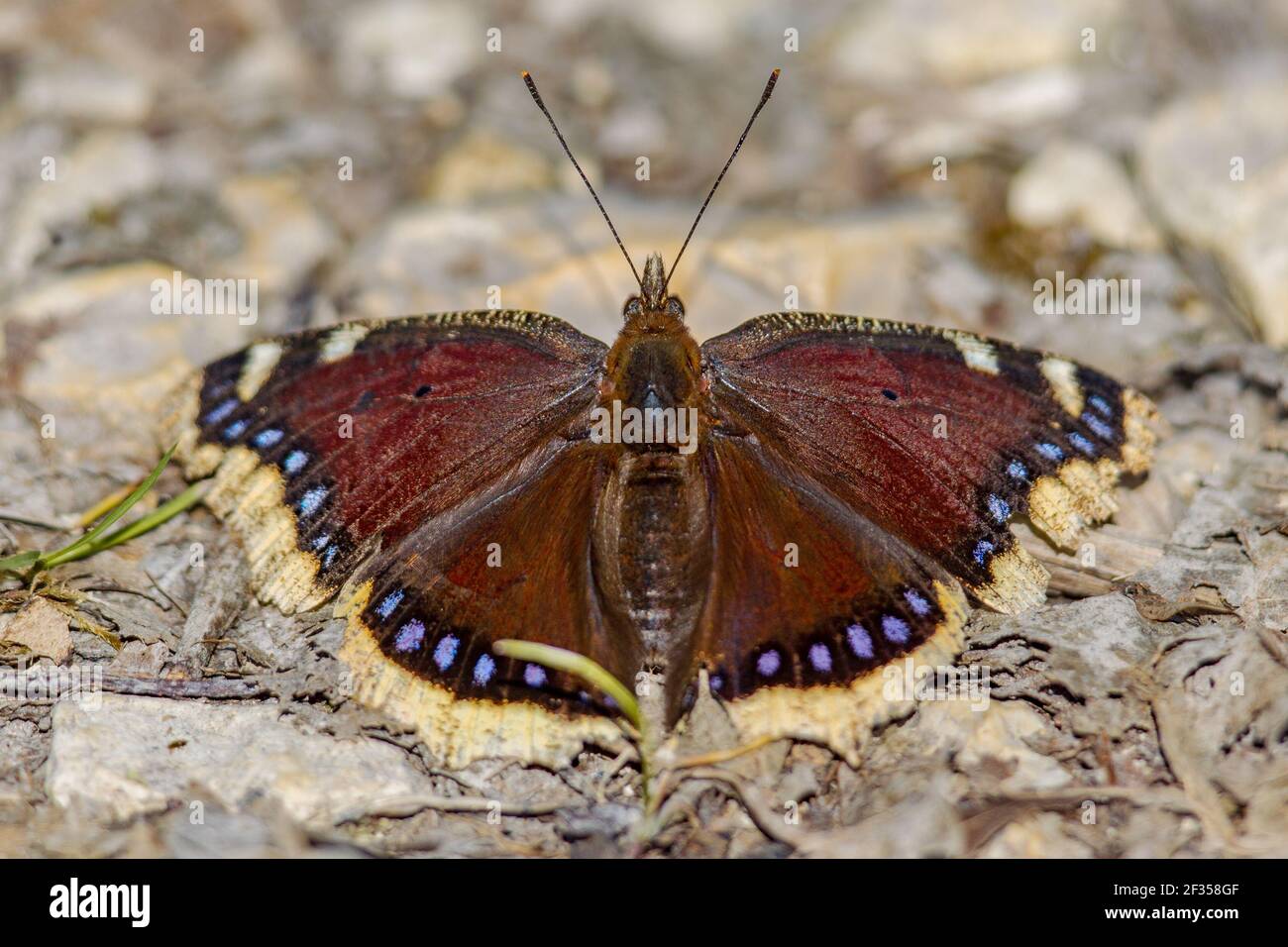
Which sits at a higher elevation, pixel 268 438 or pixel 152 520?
pixel 268 438

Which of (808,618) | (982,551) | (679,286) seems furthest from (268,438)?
(982,551)

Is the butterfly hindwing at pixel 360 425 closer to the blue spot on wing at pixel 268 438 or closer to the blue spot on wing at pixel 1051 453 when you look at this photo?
the blue spot on wing at pixel 268 438

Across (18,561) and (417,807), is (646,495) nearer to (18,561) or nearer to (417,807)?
(417,807)

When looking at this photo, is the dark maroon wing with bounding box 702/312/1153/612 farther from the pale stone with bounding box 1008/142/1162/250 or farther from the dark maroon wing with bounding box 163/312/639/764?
the pale stone with bounding box 1008/142/1162/250

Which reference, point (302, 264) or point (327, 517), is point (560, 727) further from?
point (302, 264)
